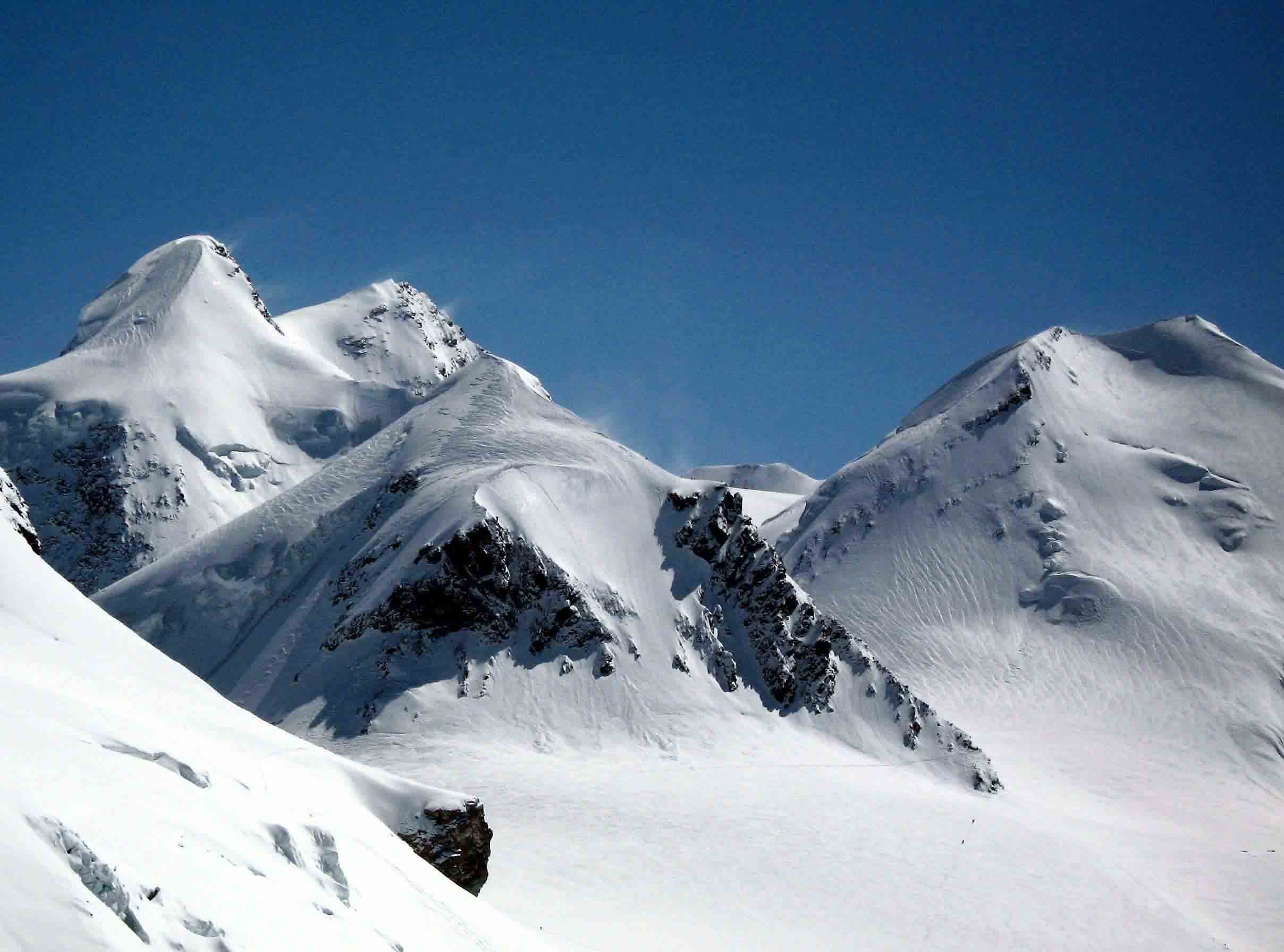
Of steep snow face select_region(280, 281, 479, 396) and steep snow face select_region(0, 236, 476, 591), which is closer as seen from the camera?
steep snow face select_region(0, 236, 476, 591)

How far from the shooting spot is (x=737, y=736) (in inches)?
2279

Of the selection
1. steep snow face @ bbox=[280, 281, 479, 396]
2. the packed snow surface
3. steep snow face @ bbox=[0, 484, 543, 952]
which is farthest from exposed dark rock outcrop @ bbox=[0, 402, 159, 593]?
steep snow face @ bbox=[0, 484, 543, 952]

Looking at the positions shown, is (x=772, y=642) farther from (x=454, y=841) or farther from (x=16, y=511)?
(x=16, y=511)

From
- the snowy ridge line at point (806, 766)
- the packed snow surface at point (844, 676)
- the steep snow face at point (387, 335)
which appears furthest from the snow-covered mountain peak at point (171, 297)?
the snowy ridge line at point (806, 766)

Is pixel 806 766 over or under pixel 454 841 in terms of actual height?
over

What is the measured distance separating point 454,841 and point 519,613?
32.7m

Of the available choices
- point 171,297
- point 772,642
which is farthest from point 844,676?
point 171,297

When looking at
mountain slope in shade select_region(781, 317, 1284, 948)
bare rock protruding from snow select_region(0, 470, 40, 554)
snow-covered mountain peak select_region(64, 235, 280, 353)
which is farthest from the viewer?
snow-covered mountain peak select_region(64, 235, 280, 353)

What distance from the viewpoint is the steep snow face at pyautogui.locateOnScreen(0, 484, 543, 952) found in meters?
11.1

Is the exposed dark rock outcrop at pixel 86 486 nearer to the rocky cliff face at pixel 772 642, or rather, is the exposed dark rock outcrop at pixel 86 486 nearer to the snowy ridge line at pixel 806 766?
the rocky cliff face at pixel 772 642

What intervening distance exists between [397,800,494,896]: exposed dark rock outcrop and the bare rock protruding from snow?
12.4 meters

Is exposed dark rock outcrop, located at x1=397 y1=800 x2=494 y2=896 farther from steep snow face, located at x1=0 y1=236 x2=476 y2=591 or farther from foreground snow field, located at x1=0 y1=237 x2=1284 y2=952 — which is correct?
steep snow face, located at x1=0 y1=236 x2=476 y2=591

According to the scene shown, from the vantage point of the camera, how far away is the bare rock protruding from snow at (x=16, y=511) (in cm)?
3062

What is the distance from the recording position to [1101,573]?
98312 mm
